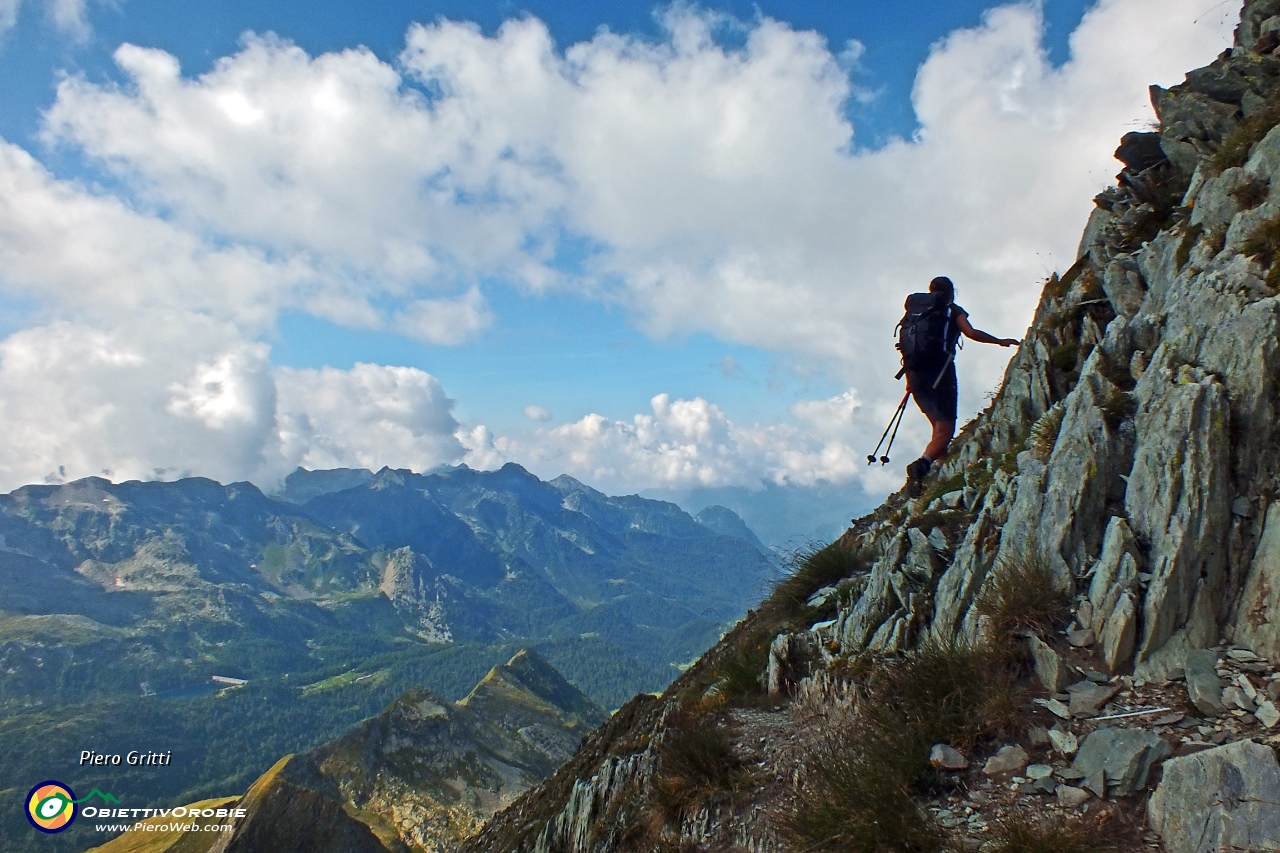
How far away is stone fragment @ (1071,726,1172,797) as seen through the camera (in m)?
6.39

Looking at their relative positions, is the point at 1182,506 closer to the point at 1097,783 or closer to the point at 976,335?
the point at 1097,783

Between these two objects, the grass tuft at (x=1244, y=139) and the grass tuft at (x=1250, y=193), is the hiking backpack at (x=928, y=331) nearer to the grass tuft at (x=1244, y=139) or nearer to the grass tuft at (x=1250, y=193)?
the grass tuft at (x=1250, y=193)

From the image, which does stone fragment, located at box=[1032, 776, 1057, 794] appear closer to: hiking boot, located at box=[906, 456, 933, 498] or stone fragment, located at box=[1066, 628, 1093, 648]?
stone fragment, located at box=[1066, 628, 1093, 648]

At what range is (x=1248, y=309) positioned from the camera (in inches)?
364

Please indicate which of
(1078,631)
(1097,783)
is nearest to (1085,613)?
(1078,631)

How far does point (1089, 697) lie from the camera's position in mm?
7668

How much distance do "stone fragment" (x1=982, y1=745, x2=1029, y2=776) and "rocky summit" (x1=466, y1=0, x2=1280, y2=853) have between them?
1.4 inches

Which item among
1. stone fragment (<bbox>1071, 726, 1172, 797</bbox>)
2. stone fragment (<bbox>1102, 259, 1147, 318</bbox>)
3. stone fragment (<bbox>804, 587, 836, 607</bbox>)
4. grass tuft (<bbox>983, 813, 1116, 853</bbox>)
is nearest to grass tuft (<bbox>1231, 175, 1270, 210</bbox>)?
stone fragment (<bbox>1102, 259, 1147, 318</bbox>)

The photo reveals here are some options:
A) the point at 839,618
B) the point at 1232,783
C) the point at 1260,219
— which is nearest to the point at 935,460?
the point at 839,618

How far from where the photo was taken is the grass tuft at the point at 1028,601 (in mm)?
8773

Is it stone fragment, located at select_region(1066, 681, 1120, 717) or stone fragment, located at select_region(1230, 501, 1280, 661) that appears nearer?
stone fragment, located at select_region(1230, 501, 1280, 661)

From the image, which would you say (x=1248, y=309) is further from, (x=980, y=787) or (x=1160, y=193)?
(x=1160, y=193)

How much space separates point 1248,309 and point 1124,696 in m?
6.05

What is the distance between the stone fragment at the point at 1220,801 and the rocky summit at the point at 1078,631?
19 mm
